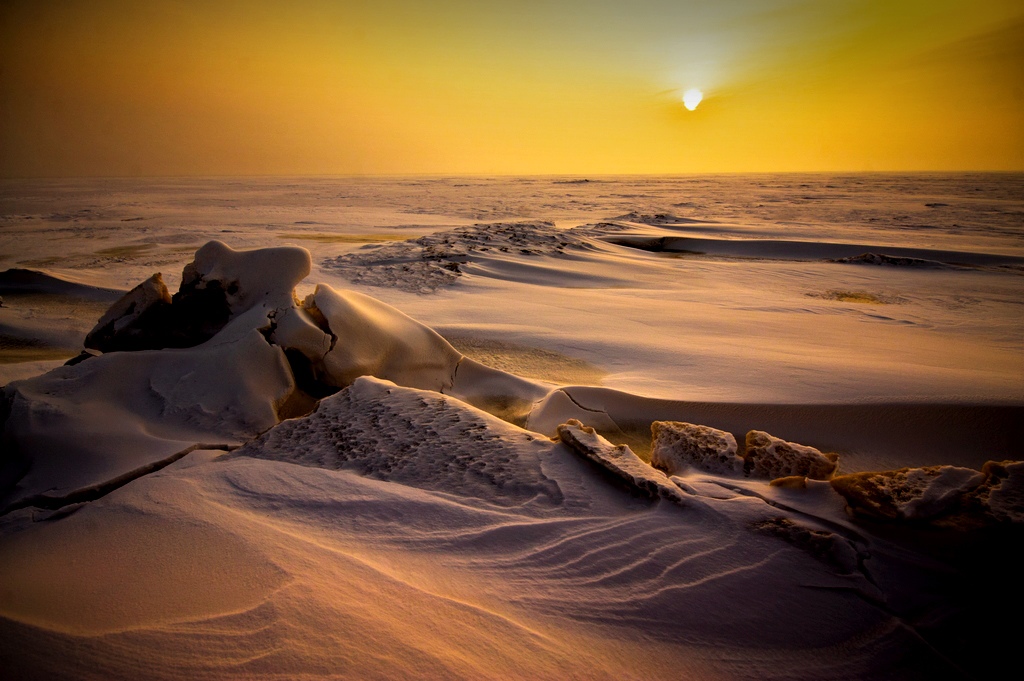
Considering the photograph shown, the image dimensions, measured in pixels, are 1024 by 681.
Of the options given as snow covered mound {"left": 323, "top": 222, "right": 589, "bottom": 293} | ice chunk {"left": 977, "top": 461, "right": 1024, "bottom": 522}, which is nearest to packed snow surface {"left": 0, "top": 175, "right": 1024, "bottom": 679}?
ice chunk {"left": 977, "top": 461, "right": 1024, "bottom": 522}

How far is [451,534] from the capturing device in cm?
127

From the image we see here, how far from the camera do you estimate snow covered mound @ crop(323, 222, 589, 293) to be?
5395 mm

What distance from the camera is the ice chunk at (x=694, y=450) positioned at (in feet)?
5.34

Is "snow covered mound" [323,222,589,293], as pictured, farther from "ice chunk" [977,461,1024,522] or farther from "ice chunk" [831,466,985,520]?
"ice chunk" [977,461,1024,522]

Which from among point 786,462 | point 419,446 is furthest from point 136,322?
point 786,462

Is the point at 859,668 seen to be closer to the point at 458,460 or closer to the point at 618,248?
the point at 458,460

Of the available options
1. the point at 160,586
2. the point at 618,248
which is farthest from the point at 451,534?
the point at 618,248

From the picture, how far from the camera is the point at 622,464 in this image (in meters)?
1.50

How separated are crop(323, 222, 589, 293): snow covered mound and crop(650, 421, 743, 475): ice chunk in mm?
3558

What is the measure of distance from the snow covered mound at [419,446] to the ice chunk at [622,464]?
3.5 inches

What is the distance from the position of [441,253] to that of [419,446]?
499 centimetres

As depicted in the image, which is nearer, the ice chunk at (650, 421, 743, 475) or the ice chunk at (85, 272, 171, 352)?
the ice chunk at (650, 421, 743, 475)

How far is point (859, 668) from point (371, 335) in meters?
2.12

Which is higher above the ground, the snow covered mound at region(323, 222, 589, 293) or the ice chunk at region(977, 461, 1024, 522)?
the snow covered mound at region(323, 222, 589, 293)
